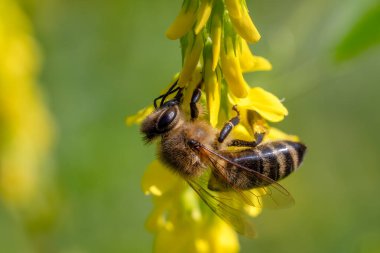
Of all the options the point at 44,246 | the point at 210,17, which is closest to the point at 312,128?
the point at 44,246

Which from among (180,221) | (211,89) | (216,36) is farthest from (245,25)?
(180,221)

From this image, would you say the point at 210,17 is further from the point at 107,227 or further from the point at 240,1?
the point at 107,227

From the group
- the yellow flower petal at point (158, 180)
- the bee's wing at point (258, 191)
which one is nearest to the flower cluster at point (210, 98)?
the yellow flower petal at point (158, 180)

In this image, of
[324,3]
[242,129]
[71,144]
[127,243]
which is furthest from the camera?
[71,144]

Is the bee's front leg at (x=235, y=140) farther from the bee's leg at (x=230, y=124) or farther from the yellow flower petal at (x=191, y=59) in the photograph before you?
the yellow flower petal at (x=191, y=59)

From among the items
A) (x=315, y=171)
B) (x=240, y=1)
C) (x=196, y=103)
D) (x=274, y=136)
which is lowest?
(x=315, y=171)

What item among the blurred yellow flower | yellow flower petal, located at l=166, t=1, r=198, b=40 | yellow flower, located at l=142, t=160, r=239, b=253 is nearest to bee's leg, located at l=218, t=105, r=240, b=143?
yellow flower, located at l=142, t=160, r=239, b=253
